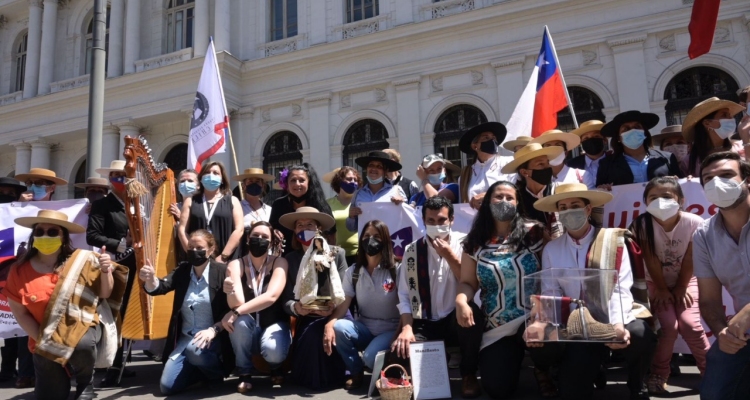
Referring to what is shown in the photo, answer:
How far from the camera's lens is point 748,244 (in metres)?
3.21

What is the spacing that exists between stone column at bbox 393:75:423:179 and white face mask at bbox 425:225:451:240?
36.9ft

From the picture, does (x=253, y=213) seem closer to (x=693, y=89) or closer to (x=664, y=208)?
A: (x=664, y=208)

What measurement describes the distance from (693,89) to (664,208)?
1117 centimetres

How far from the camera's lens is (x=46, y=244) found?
176 inches

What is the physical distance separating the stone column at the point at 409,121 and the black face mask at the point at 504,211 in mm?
11389

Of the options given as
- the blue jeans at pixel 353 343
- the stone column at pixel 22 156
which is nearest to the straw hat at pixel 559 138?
the blue jeans at pixel 353 343

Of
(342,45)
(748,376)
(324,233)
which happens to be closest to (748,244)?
(748,376)

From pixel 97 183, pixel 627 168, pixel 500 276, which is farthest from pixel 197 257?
pixel 627 168

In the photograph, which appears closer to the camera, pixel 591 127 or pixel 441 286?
pixel 441 286

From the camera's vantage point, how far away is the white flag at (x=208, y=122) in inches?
329

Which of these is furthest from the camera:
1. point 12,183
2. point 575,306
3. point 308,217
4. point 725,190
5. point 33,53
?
point 33,53

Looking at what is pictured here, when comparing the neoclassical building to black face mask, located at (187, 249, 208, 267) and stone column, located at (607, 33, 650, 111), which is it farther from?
black face mask, located at (187, 249, 208, 267)

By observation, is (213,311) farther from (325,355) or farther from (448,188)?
(448,188)

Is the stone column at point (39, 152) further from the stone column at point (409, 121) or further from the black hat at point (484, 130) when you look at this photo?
the black hat at point (484, 130)
